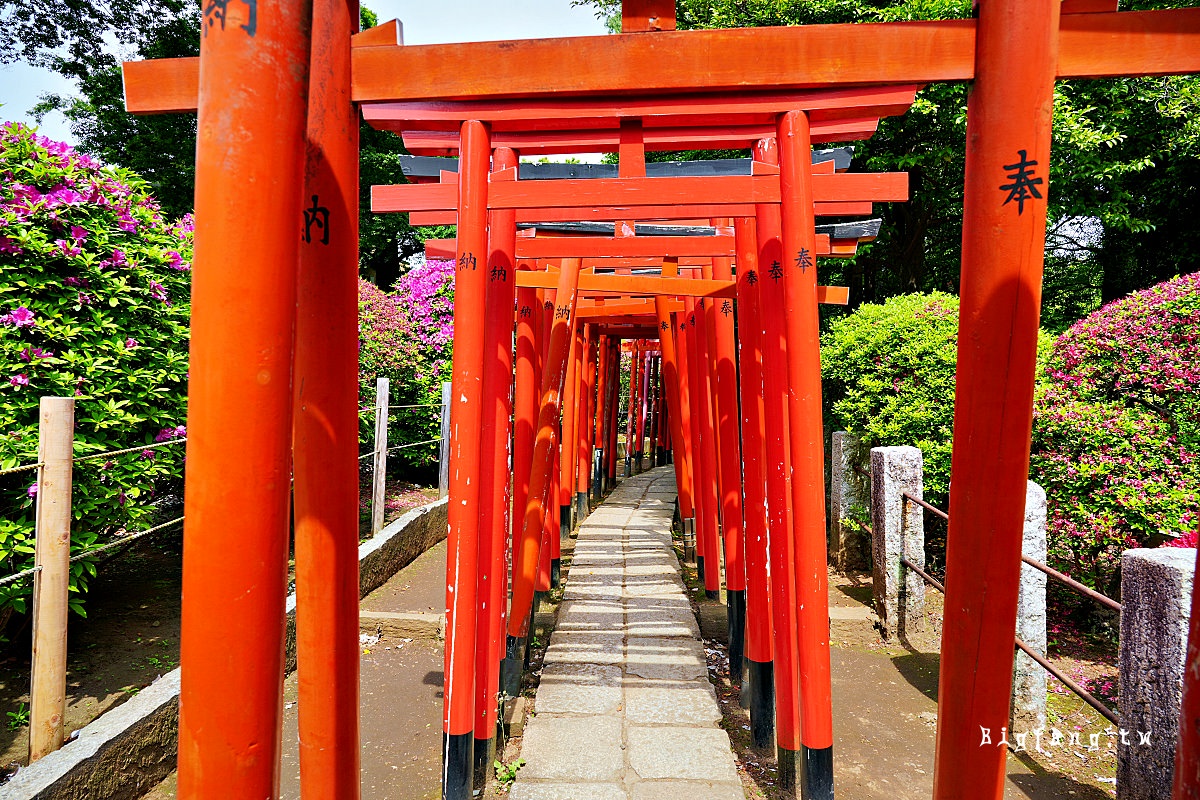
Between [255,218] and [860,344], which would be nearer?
[255,218]

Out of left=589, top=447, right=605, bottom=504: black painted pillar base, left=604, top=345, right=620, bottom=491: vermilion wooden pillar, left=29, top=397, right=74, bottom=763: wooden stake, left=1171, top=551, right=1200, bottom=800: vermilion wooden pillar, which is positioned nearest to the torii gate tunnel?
left=1171, top=551, right=1200, bottom=800: vermilion wooden pillar

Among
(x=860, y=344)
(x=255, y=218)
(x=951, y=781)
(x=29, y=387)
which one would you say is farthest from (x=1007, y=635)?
(x=860, y=344)

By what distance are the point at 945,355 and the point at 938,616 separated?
2.26 metres

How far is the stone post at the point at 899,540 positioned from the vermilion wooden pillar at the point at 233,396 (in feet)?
15.2

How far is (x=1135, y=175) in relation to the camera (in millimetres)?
9039

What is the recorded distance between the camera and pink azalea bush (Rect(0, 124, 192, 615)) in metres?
3.15

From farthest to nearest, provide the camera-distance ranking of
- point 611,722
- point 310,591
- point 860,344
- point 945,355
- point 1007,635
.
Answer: point 860,344
point 945,355
point 611,722
point 310,591
point 1007,635

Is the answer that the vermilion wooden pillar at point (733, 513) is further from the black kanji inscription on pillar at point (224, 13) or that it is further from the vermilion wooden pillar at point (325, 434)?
the black kanji inscription on pillar at point (224, 13)

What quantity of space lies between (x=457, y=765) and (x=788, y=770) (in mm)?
1487

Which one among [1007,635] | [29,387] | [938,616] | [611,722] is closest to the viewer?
[1007,635]

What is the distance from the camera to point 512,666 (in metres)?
4.10

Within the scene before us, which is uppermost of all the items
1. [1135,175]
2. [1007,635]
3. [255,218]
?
[1135,175]

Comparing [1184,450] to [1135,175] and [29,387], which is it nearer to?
[29,387]

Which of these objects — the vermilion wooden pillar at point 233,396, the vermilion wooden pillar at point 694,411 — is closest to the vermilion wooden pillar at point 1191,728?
the vermilion wooden pillar at point 233,396
